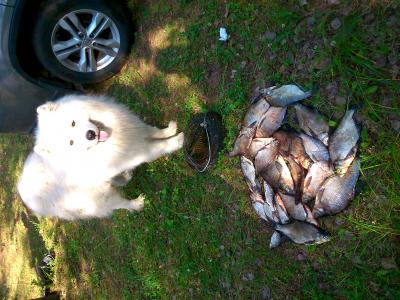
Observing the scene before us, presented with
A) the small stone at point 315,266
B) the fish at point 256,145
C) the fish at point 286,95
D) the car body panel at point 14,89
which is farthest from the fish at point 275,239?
the car body panel at point 14,89

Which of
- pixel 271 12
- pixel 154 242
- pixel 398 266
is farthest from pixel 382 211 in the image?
pixel 154 242

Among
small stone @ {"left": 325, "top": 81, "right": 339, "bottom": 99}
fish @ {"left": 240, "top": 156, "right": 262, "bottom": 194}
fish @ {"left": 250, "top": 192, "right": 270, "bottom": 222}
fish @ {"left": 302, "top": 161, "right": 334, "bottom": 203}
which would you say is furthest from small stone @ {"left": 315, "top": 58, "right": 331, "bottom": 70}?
fish @ {"left": 250, "top": 192, "right": 270, "bottom": 222}

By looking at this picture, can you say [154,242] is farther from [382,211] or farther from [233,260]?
[382,211]

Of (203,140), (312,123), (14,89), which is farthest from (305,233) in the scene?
(14,89)

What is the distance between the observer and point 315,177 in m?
3.87

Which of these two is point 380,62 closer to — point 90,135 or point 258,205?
point 258,205

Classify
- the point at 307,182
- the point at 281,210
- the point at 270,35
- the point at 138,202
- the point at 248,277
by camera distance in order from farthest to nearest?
the point at 138,202
the point at 248,277
the point at 270,35
the point at 281,210
the point at 307,182

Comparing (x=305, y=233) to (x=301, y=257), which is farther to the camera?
(x=301, y=257)

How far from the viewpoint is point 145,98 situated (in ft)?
18.9

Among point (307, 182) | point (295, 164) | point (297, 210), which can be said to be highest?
point (295, 164)

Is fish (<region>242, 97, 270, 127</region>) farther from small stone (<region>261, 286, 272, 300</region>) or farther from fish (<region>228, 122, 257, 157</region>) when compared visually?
small stone (<region>261, 286, 272, 300</region>)

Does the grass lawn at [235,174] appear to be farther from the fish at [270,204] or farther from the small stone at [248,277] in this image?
the fish at [270,204]

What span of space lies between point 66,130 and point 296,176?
2.45 meters

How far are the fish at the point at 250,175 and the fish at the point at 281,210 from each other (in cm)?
25
